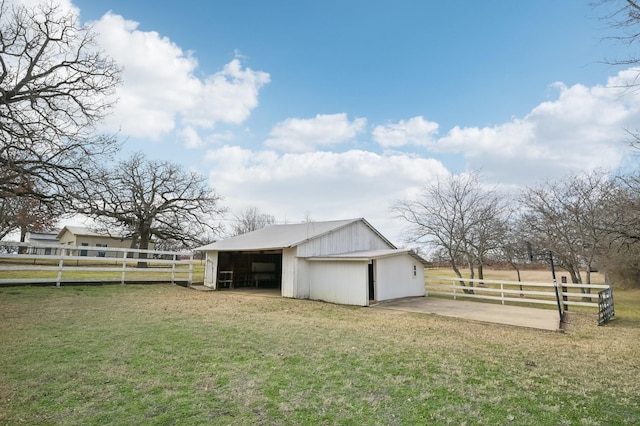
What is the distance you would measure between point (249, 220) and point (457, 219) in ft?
119

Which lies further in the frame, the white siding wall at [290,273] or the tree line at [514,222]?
the tree line at [514,222]

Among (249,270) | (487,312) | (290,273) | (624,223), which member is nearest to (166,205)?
(249,270)

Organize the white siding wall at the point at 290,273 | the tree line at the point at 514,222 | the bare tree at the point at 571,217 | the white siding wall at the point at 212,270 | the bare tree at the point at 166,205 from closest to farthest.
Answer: the white siding wall at the point at 290,273, the bare tree at the point at 571,217, the tree line at the point at 514,222, the white siding wall at the point at 212,270, the bare tree at the point at 166,205

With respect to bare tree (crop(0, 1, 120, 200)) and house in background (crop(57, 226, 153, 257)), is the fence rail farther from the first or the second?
house in background (crop(57, 226, 153, 257))

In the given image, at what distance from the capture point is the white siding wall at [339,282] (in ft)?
42.0

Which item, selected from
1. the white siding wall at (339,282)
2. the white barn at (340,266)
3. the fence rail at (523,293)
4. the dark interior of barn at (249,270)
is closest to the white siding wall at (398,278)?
the white barn at (340,266)

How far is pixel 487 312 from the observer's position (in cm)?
1125

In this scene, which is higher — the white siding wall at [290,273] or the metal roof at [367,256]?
the metal roof at [367,256]

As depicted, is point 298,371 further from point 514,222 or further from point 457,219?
point 514,222

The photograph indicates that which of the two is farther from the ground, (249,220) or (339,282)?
(249,220)

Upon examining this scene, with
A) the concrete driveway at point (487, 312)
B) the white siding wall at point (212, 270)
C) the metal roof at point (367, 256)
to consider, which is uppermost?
the metal roof at point (367, 256)

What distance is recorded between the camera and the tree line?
16.6 m

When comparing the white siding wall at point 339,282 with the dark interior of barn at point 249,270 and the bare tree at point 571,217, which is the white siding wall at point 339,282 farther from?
the bare tree at point 571,217

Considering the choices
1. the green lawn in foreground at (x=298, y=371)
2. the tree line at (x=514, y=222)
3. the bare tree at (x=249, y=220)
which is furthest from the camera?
the bare tree at (x=249, y=220)
